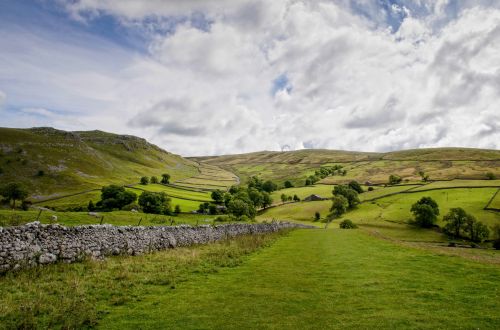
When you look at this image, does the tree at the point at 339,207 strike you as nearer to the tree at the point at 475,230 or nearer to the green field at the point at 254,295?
the tree at the point at 475,230

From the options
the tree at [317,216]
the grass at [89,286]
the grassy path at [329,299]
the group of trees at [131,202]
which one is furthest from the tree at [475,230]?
the group of trees at [131,202]

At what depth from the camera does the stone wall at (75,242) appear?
15.3 m

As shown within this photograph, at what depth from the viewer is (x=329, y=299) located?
12.3 meters

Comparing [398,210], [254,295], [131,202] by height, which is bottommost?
[131,202]

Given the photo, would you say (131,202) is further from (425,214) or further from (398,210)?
(425,214)

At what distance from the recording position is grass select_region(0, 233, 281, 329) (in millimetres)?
10119

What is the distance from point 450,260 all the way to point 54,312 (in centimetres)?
2237

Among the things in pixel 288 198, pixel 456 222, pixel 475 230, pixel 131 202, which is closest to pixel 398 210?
pixel 456 222

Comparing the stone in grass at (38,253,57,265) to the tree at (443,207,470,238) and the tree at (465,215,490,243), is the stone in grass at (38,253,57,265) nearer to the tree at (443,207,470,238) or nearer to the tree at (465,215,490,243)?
the tree at (443,207,470,238)

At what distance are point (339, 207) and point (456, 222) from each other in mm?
35649

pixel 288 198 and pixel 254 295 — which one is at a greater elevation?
pixel 288 198

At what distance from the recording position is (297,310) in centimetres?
1112

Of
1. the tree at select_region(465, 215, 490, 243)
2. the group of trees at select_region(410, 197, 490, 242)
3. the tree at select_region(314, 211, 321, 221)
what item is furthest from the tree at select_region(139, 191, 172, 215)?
the tree at select_region(465, 215, 490, 243)

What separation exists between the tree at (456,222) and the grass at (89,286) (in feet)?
269
